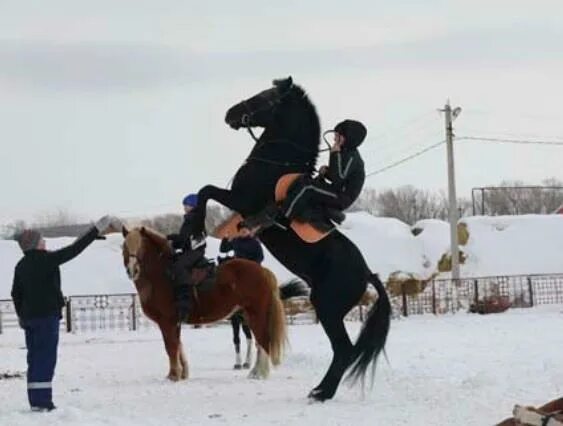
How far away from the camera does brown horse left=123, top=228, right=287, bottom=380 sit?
34.8 feet

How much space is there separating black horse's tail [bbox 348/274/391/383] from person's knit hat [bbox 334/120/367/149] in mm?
1270

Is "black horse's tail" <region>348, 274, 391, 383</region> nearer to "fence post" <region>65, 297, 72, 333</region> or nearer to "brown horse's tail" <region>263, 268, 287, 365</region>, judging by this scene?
"brown horse's tail" <region>263, 268, 287, 365</region>

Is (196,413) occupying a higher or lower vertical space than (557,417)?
lower

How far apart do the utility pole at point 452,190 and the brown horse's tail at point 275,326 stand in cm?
2084

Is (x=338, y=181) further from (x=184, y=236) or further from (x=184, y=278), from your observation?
(x=184, y=278)

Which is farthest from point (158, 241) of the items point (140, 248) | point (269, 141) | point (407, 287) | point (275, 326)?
point (407, 287)

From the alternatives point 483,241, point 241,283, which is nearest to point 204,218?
point 241,283

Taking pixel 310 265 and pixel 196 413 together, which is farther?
pixel 310 265

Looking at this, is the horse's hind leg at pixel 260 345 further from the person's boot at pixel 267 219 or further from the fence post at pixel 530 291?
the fence post at pixel 530 291

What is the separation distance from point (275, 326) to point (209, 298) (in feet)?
2.76

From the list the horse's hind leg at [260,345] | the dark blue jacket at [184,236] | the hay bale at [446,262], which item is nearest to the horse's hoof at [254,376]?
the horse's hind leg at [260,345]

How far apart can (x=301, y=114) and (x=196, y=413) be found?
3.09 m

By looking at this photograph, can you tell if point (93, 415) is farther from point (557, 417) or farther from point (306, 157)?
point (557, 417)

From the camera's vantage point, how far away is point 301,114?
362 inches
